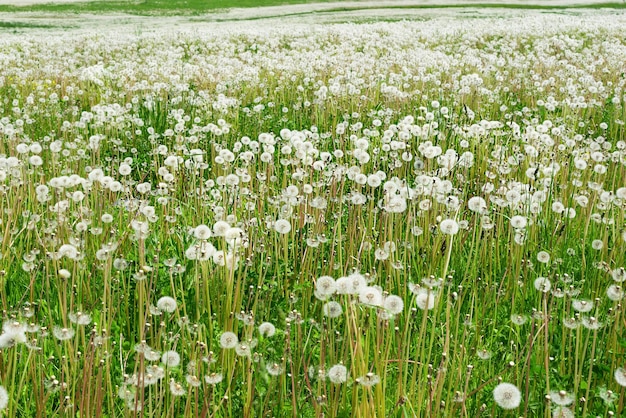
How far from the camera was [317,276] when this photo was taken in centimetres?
323

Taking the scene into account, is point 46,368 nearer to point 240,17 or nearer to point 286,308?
point 286,308

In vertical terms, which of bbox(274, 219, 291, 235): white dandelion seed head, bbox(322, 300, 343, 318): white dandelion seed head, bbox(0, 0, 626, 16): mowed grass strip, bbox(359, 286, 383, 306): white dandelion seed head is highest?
bbox(0, 0, 626, 16): mowed grass strip

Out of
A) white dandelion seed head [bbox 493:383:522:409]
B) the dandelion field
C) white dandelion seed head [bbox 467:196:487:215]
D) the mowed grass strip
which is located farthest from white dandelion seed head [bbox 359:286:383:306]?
the mowed grass strip

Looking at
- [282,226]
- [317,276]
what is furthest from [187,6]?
[282,226]

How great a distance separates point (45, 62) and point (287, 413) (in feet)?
42.3

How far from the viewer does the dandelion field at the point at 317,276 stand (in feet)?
6.70

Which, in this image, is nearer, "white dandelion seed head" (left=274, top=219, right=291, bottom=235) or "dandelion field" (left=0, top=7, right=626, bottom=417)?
"dandelion field" (left=0, top=7, right=626, bottom=417)

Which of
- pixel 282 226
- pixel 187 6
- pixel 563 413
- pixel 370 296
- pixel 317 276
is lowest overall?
pixel 317 276

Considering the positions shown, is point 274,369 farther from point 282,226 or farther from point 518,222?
point 518,222

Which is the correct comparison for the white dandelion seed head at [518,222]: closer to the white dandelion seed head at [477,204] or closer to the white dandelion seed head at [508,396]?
the white dandelion seed head at [477,204]

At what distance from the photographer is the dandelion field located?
80.4 inches

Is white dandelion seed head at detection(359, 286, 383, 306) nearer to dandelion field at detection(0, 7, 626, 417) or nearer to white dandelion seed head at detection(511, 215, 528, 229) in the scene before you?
dandelion field at detection(0, 7, 626, 417)

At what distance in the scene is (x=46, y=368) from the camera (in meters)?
2.48

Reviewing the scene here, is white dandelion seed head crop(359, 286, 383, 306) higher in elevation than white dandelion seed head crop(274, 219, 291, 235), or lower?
higher
